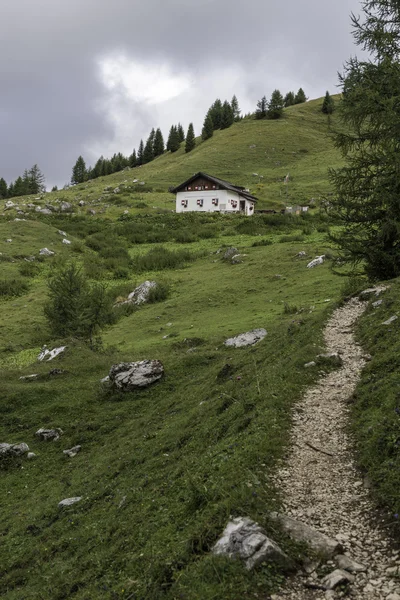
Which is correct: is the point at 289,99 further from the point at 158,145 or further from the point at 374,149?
the point at 374,149

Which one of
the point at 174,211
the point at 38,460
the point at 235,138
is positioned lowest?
the point at 38,460

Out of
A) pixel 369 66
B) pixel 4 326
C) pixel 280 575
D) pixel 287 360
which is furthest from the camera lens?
pixel 4 326

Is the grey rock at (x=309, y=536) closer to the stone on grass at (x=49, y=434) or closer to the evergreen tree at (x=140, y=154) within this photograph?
the stone on grass at (x=49, y=434)

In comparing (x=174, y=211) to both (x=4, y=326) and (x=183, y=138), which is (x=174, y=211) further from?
(x=183, y=138)

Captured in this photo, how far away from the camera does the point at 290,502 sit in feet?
23.3

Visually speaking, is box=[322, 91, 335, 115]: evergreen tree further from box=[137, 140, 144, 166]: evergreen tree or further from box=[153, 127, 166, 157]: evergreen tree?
box=[137, 140, 144, 166]: evergreen tree

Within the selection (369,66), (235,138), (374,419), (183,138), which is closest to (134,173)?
(235,138)

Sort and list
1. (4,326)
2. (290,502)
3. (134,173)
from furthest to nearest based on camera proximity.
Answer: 1. (134,173)
2. (4,326)
3. (290,502)

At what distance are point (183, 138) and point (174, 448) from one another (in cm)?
18287

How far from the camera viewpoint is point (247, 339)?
21031 mm

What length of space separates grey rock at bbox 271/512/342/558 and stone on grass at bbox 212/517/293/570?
434 millimetres

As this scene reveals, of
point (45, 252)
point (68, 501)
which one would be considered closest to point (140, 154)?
point (45, 252)

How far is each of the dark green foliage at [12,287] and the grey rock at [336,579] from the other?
133ft

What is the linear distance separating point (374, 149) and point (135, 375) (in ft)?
45.9
